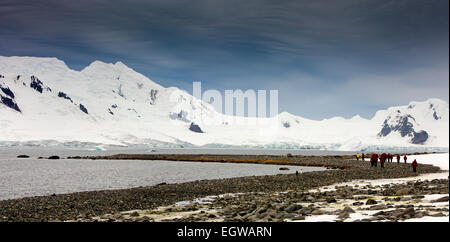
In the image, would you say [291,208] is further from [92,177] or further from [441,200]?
[92,177]

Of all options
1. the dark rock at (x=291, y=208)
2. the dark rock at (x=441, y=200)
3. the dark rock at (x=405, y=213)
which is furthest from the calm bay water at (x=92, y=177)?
the dark rock at (x=441, y=200)

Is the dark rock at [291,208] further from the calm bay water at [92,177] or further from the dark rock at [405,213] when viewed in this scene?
the calm bay water at [92,177]

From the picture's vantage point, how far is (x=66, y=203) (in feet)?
85.4

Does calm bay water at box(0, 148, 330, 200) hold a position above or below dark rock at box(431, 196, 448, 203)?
below

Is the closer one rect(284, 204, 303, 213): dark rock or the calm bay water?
rect(284, 204, 303, 213): dark rock

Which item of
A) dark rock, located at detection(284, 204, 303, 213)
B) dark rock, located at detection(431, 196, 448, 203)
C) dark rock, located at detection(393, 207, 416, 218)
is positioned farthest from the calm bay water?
dark rock, located at detection(431, 196, 448, 203)

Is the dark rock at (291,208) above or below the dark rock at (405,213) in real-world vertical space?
below

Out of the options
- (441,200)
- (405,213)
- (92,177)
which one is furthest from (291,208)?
(92,177)

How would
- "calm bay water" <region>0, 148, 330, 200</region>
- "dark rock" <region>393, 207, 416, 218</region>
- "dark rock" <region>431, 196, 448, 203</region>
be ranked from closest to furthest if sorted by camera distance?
"dark rock" <region>393, 207, 416, 218</region> < "dark rock" <region>431, 196, 448, 203</region> < "calm bay water" <region>0, 148, 330, 200</region>

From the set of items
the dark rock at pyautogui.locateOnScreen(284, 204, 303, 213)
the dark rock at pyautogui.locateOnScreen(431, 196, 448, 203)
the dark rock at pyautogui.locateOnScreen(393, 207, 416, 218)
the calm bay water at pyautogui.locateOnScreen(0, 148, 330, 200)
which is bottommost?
the calm bay water at pyautogui.locateOnScreen(0, 148, 330, 200)

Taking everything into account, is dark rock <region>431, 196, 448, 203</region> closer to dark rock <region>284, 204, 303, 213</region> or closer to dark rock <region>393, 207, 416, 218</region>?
dark rock <region>393, 207, 416, 218</region>
